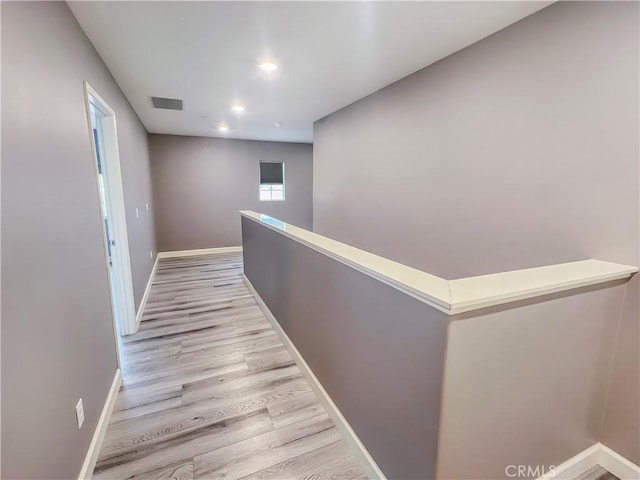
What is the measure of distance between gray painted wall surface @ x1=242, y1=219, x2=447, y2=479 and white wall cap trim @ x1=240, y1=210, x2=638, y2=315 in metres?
0.06

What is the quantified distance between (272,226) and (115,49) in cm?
177

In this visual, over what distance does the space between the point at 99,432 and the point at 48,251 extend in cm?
113

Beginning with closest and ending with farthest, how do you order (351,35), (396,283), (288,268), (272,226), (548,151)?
(396,283)
(548,151)
(351,35)
(288,268)
(272,226)

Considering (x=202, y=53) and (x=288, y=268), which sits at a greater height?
(x=202, y=53)

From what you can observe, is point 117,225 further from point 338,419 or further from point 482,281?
point 482,281

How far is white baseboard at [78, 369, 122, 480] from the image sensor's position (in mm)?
1467

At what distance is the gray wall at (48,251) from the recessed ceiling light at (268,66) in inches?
47.2

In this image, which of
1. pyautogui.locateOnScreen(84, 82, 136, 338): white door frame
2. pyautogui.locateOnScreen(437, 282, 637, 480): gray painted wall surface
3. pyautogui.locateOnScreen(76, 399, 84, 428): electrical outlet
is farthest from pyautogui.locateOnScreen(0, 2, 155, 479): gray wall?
pyautogui.locateOnScreen(437, 282, 637, 480): gray painted wall surface

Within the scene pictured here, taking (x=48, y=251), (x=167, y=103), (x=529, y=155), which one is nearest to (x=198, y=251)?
(x=167, y=103)

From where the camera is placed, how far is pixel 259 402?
6.62 ft

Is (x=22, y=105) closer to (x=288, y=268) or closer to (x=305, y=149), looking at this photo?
(x=288, y=268)

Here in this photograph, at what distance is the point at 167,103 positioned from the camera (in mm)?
3584

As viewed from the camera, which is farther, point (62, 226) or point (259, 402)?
point (259, 402)

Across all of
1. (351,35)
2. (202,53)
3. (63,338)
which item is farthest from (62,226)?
(351,35)
